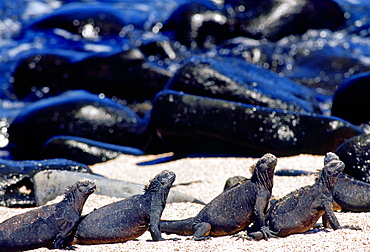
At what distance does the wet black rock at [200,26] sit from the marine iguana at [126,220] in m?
14.2

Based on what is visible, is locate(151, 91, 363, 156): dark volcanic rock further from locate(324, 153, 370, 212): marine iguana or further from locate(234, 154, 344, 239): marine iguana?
locate(234, 154, 344, 239): marine iguana

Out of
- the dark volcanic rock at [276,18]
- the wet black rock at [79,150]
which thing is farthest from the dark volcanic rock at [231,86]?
the dark volcanic rock at [276,18]

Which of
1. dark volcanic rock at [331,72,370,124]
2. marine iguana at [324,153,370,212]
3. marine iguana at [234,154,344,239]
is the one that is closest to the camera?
marine iguana at [234,154,344,239]

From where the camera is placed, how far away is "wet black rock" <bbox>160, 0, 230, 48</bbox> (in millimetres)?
19203

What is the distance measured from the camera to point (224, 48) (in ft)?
58.6

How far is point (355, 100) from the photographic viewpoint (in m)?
10.9

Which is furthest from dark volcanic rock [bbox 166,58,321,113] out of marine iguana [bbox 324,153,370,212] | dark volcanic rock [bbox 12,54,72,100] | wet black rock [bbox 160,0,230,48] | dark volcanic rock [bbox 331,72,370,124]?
wet black rock [bbox 160,0,230,48]

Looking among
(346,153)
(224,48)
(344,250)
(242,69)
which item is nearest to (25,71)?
(224,48)

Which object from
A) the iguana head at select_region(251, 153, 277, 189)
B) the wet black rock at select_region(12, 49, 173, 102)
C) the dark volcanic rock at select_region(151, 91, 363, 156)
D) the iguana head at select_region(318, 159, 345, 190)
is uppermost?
the iguana head at select_region(318, 159, 345, 190)

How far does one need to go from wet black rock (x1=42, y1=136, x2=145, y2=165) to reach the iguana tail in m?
4.71

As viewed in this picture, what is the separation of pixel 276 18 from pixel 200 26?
8.50 ft

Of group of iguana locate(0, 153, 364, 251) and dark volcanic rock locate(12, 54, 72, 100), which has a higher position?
group of iguana locate(0, 153, 364, 251)

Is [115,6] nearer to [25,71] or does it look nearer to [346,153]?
[25,71]

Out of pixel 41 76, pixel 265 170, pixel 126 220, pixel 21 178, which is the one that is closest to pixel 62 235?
pixel 126 220
